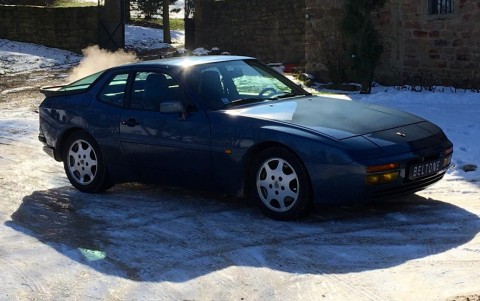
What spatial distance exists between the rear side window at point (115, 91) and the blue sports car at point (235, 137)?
0.01 meters

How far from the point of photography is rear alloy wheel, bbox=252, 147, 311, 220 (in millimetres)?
5879

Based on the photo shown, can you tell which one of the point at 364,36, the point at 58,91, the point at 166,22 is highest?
the point at 166,22

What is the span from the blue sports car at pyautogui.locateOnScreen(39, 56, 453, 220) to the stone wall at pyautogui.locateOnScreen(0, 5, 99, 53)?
18906mm

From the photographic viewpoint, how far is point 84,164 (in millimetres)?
7434

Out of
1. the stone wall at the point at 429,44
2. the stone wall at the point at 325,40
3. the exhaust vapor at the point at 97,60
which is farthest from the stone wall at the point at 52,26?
the stone wall at the point at 429,44

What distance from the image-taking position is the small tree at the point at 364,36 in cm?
1348

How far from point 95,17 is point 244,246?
72.0 feet

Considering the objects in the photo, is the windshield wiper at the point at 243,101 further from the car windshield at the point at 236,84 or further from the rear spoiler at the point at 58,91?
the rear spoiler at the point at 58,91

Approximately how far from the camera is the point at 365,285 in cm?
454

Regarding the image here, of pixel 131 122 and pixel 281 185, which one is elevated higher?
pixel 131 122

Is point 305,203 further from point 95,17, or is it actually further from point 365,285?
point 95,17

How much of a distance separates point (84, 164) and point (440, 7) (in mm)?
8319

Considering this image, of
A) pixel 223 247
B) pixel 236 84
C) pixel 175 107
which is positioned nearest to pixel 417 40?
pixel 236 84

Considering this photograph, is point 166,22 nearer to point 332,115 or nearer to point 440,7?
point 440,7
